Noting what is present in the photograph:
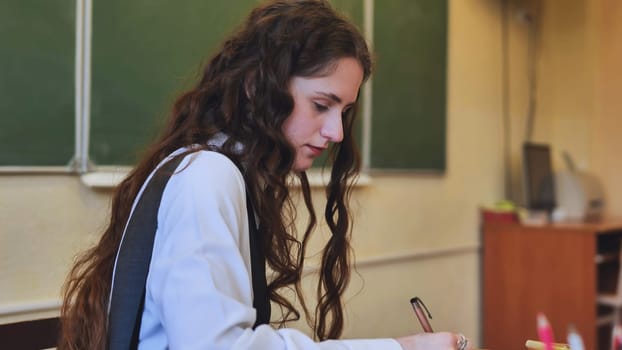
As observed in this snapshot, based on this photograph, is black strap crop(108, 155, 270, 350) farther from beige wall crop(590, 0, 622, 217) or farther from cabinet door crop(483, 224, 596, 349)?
beige wall crop(590, 0, 622, 217)

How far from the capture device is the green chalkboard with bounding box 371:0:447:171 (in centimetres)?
265

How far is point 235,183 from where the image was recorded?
87 centimetres

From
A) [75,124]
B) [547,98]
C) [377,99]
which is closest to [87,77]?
[75,124]

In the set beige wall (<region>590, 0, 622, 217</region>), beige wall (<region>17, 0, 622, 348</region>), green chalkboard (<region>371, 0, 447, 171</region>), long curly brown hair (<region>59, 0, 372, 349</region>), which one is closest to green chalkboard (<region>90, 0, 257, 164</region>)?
beige wall (<region>17, 0, 622, 348</region>)

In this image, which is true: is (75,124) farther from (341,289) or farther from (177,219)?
(177,219)

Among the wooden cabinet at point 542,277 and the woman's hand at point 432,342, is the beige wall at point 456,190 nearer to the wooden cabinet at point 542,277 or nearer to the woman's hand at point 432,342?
→ the wooden cabinet at point 542,277

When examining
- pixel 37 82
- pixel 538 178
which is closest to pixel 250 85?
pixel 37 82

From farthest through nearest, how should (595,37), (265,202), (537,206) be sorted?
(595,37), (537,206), (265,202)

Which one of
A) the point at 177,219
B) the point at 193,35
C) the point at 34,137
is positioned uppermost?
the point at 193,35

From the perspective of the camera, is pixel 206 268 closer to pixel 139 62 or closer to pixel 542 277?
pixel 139 62

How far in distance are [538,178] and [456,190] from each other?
1.66 ft

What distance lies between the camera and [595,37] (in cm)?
368

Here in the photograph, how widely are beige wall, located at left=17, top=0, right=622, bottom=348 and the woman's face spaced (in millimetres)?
862

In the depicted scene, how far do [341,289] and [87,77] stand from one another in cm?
89
